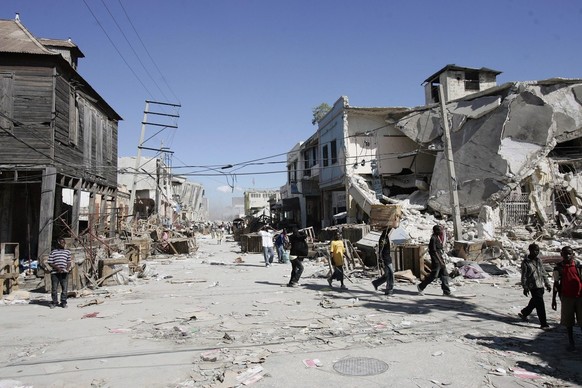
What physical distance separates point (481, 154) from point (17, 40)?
2204cm

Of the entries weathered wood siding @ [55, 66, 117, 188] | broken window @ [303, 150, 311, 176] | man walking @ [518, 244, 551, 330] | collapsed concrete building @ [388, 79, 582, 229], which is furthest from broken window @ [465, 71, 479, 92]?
man walking @ [518, 244, 551, 330]

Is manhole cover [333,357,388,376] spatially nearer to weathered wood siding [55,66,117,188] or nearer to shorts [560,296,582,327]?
shorts [560,296,582,327]

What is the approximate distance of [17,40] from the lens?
50.9ft

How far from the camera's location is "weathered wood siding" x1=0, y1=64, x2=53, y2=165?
1467 centimetres

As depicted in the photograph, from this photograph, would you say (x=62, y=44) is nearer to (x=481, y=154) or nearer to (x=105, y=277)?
(x=105, y=277)

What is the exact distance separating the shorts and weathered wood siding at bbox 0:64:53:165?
52.1ft

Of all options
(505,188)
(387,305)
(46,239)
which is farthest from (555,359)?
(505,188)

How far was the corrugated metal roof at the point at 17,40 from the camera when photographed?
14703mm

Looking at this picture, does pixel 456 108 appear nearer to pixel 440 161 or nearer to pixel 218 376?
pixel 440 161

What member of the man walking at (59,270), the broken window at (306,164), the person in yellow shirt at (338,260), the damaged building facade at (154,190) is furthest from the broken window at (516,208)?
the damaged building facade at (154,190)

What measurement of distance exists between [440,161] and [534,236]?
657 centimetres

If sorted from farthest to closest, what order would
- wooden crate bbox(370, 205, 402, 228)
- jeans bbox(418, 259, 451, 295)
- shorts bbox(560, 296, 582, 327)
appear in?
1. wooden crate bbox(370, 205, 402, 228)
2. jeans bbox(418, 259, 451, 295)
3. shorts bbox(560, 296, 582, 327)

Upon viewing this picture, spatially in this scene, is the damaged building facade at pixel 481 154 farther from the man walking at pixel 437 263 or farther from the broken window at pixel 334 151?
the man walking at pixel 437 263

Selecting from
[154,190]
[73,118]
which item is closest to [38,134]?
[73,118]
